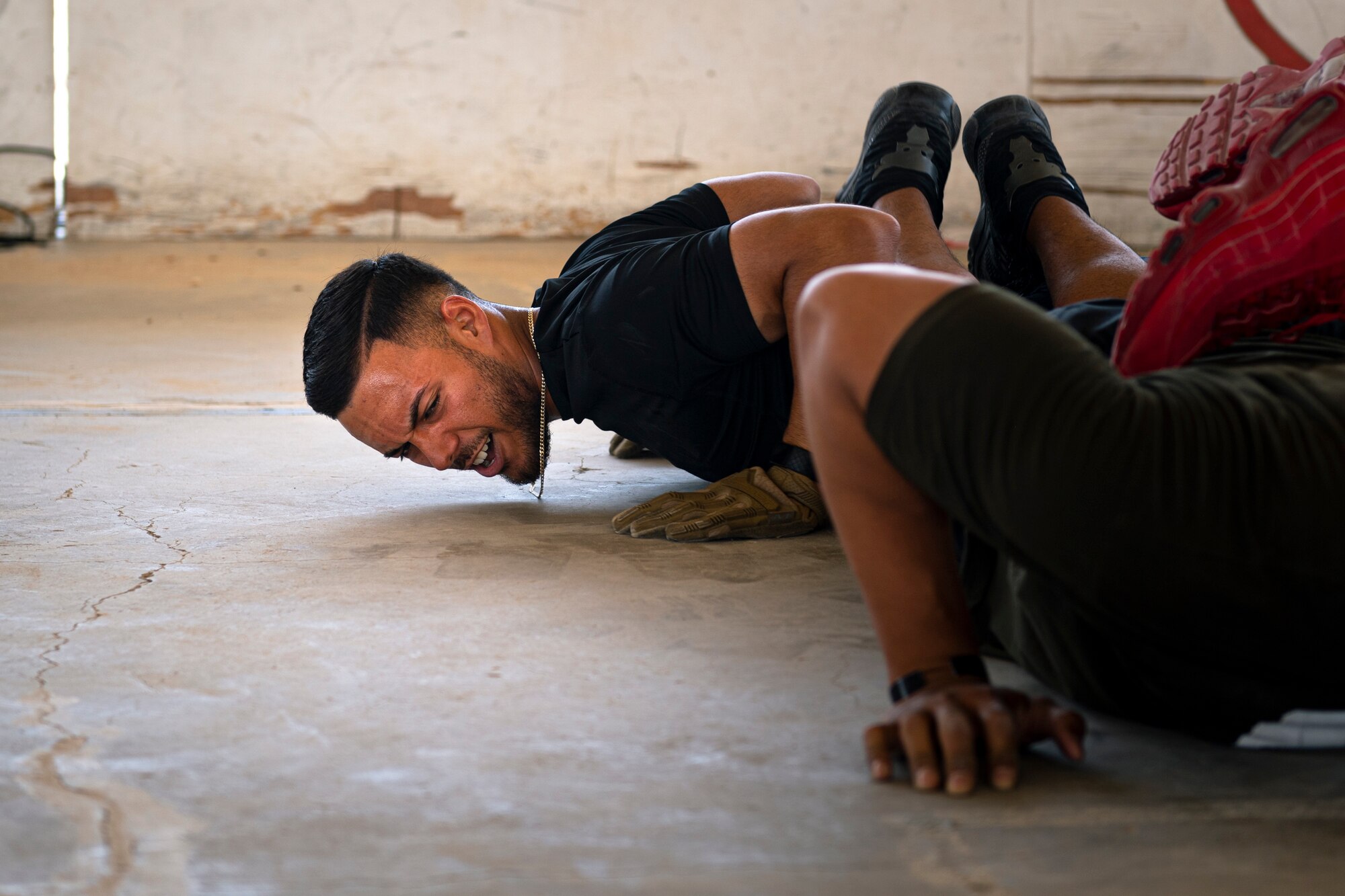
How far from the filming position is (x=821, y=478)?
1086mm

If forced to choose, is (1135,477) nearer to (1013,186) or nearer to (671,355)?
(671,355)

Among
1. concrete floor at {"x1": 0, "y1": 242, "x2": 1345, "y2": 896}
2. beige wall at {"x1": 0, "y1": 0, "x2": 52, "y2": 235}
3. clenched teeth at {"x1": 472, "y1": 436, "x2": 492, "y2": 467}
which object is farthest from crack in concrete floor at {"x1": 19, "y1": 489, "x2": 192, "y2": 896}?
beige wall at {"x1": 0, "y1": 0, "x2": 52, "y2": 235}

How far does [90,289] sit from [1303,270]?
498cm

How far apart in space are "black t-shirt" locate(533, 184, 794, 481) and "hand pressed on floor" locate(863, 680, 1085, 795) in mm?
971

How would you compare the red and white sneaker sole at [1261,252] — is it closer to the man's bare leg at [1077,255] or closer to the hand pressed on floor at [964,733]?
the hand pressed on floor at [964,733]

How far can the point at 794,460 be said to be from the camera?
2068mm

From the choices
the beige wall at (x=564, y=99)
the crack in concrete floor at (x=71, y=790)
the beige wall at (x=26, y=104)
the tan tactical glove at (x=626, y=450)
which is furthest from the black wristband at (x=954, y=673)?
the beige wall at (x=26, y=104)

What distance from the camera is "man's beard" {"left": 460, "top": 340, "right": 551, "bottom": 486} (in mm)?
2145

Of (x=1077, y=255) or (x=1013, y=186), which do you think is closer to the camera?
(x=1077, y=255)

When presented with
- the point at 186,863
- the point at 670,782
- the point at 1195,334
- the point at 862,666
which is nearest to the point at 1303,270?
the point at 1195,334

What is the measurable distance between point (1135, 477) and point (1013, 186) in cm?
171

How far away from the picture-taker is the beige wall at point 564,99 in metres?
5.43

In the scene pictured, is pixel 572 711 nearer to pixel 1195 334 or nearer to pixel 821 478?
pixel 821 478

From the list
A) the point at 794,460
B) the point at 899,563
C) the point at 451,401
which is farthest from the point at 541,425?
the point at 899,563
